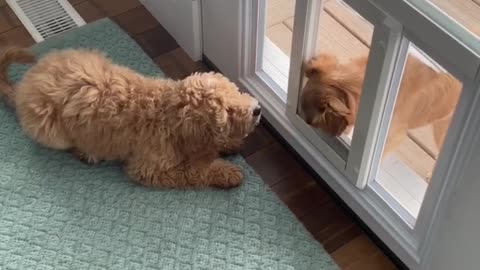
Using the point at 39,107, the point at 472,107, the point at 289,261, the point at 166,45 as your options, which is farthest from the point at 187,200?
the point at 472,107

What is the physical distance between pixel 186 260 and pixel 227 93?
1.18ft

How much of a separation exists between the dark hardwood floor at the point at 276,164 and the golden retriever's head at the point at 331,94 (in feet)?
0.70

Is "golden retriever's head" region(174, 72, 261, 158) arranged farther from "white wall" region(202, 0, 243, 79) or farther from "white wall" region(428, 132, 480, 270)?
"white wall" region(428, 132, 480, 270)

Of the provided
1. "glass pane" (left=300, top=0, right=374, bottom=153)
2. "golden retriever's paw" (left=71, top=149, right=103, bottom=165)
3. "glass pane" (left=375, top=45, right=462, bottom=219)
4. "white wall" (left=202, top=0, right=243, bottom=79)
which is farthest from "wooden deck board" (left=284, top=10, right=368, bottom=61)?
"golden retriever's paw" (left=71, top=149, right=103, bottom=165)

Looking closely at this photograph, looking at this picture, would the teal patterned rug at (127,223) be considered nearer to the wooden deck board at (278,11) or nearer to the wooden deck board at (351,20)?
the wooden deck board at (278,11)

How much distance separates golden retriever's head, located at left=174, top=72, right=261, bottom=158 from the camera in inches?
53.8

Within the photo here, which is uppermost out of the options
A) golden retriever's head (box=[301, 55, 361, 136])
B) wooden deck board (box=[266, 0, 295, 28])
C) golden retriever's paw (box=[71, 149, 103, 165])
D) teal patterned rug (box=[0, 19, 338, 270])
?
wooden deck board (box=[266, 0, 295, 28])

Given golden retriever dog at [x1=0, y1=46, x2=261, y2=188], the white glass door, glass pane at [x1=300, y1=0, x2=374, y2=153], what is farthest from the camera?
golden retriever dog at [x1=0, y1=46, x2=261, y2=188]

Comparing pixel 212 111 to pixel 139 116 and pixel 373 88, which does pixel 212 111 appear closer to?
pixel 139 116

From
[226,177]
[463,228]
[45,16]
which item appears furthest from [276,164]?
[45,16]

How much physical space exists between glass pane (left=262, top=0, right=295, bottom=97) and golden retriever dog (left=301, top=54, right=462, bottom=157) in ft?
0.40

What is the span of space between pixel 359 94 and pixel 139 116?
1.50 feet

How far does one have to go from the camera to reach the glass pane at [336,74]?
1278 millimetres

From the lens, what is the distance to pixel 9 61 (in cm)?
156
